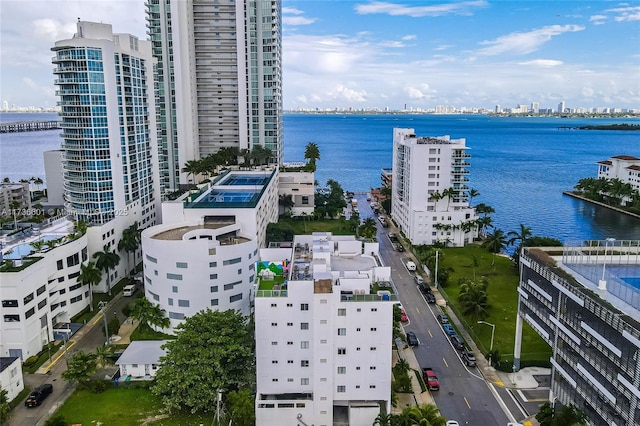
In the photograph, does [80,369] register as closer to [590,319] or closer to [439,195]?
[590,319]

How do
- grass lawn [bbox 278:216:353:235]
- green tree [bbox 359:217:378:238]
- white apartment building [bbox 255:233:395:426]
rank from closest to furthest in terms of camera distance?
white apartment building [bbox 255:233:395:426], green tree [bbox 359:217:378:238], grass lawn [bbox 278:216:353:235]

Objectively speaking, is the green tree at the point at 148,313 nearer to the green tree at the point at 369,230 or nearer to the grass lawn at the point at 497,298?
the grass lawn at the point at 497,298

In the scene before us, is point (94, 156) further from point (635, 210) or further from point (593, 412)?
point (635, 210)

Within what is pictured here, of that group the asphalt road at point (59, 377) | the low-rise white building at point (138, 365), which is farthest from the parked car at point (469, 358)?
the asphalt road at point (59, 377)

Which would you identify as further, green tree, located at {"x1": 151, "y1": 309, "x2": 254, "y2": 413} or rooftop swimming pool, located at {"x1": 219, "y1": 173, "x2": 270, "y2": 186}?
rooftop swimming pool, located at {"x1": 219, "y1": 173, "x2": 270, "y2": 186}

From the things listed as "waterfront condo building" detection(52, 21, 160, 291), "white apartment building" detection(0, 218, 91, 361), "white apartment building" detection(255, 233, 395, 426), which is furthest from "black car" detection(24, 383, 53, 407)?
"waterfront condo building" detection(52, 21, 160, 291)

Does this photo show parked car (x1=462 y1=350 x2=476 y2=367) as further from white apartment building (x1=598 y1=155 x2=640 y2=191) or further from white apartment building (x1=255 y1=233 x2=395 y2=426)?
white apartment building (x1=598 y1=155 x2=640 y2=191)

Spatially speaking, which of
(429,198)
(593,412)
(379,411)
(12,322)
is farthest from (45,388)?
(429,198)
